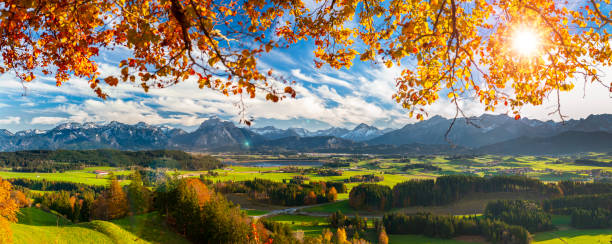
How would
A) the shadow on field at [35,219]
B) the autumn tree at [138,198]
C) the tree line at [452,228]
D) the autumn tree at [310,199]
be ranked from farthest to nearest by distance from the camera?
the autumn tree at [310,199] < the tree line at [452,228] < the shadow on field at [35,219] < the autumn tree at [138,198]

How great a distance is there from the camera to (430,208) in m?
121

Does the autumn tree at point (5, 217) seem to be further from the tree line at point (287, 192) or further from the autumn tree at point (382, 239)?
the tree line at point (287, 192)

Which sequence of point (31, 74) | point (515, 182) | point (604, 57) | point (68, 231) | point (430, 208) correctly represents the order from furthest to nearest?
point (515, 182)
point (430, 208)
point (68, 231)
point (31, 74)
point (604, 57)

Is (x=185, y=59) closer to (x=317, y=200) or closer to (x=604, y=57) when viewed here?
(x=604, y=57)

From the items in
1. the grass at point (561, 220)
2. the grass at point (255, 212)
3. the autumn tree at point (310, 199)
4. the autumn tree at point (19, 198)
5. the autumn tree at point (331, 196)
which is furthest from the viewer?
the autumn tree at point (331, 196)

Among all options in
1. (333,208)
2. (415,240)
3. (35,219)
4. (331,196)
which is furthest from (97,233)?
(331,196)

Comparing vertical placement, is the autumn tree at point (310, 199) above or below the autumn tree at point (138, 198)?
below

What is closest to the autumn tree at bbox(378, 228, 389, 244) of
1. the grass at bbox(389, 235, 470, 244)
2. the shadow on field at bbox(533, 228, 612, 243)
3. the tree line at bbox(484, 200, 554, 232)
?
the grass at bbox(389, 235, 470, 244)

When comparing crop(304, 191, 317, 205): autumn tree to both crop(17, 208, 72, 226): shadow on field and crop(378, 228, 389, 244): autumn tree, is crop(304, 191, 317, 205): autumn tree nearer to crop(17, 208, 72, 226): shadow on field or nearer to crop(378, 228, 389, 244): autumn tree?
crop(378, 228, 389, 244): autumn tree

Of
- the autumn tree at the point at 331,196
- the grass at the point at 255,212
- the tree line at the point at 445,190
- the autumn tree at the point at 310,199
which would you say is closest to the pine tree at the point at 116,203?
the grass at the point at 255,212

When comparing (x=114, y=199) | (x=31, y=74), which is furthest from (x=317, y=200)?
(x=31, y=74)

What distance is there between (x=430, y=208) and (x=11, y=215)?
416ft

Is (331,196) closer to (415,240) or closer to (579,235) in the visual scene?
(415,240)

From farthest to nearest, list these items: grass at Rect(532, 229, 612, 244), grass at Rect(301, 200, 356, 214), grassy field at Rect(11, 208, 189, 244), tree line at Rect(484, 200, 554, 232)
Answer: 1. grass at Rect(301, 200, 356, 214)
2. tree line at Rect(484, 200, 554, 232)
3. grass at Rect(532, 229, 612, 244)
4. grassy field at Rect(11, 208, 189, 244)
